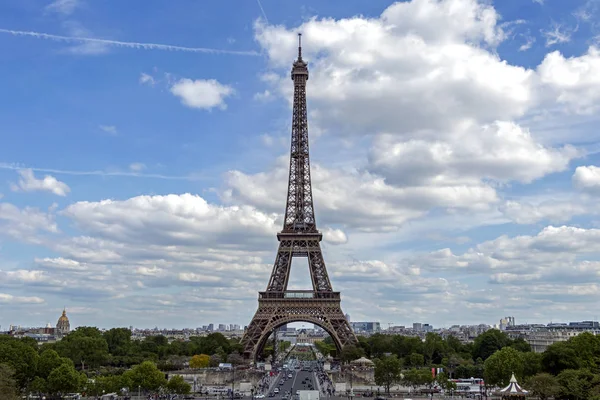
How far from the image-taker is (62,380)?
2537 inches

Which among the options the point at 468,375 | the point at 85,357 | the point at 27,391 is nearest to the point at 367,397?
the point at 468,375

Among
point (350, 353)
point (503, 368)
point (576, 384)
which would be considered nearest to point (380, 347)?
point (350, 353)

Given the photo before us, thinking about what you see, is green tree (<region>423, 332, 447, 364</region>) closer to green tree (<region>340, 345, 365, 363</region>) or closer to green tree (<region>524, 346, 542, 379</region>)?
green tree (<region>340, 345, 365, 363</region>)

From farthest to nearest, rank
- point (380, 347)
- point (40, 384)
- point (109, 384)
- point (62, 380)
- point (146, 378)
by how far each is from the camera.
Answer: point (380, 347) < point (146, 378) < point (109, 384) < point (40, 384) < point (62, 380)

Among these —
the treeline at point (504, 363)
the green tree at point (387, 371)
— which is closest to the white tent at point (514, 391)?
the treeline at point (504, 363)

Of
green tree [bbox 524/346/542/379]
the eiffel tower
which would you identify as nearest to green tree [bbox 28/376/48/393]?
the eiffel tower

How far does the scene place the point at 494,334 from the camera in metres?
117

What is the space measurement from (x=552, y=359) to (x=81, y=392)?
51.0 m

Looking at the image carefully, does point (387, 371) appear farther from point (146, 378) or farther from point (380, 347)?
point (380, 347)

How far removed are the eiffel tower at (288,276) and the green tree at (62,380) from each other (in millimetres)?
30988

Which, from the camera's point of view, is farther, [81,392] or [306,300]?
[306,300]

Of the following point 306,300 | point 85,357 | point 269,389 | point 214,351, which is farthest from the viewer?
point 214,351

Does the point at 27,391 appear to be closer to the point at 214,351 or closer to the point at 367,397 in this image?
the point at 367,397

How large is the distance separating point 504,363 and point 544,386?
12347 millimetres
